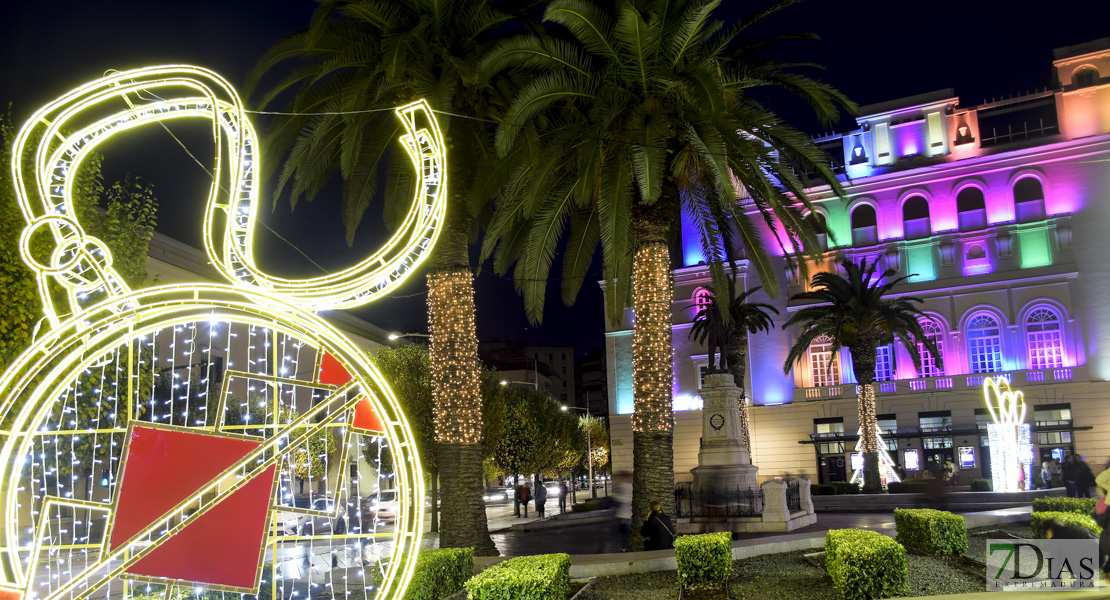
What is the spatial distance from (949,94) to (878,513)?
90.4ft

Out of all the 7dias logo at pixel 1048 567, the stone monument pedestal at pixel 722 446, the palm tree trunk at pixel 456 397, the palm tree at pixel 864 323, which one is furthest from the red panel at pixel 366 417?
the palm tree at pixel 864 323

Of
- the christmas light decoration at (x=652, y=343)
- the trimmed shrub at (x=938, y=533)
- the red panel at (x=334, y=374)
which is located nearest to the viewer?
the red panel at (x=334, y=374)

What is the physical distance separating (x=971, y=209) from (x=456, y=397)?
39.1 m

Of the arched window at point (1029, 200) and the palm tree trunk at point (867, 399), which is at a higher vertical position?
the arched window at point (1029, 200)

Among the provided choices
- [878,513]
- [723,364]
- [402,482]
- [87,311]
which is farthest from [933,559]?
[878,513]

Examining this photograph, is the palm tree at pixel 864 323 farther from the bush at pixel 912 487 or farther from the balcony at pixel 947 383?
the balcony at pixel 947 383

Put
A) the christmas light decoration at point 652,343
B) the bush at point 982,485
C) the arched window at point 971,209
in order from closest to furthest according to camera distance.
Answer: the christmas light decoration at point 652,343
the bush at point 982,485
the arched window at point 971,209

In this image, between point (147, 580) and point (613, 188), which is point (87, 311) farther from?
point (613, 188)

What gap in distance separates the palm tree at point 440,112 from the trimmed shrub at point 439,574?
4.33 m

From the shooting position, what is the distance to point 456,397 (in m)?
15.2

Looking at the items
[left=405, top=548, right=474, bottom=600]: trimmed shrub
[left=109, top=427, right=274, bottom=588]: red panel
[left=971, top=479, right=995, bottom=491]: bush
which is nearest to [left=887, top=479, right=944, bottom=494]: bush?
[left=971, top=479, right=995, bottom=491]: bush

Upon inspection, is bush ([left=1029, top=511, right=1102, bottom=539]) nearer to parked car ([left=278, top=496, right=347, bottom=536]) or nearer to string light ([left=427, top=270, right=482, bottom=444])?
string light ([left=427, top=270, right=482, bottom=444])

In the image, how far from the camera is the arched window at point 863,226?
47.4 meters

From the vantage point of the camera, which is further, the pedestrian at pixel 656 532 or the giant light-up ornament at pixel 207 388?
the pedestrian at pixel 656 532
